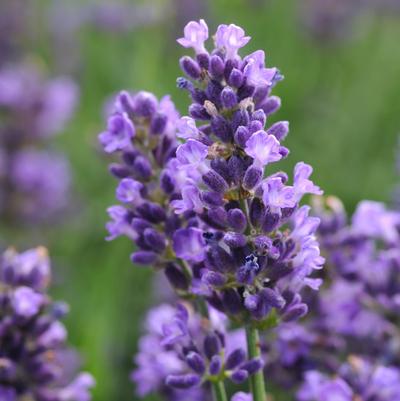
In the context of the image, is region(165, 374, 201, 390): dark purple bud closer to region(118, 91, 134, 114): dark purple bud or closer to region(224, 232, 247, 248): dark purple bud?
region(224, 232, 247, 248): dark purple bud

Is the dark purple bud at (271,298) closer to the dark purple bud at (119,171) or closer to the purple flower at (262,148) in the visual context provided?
the purple flower at (262,148)

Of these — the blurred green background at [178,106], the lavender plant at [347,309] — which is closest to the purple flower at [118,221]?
the lavender plant at [347,309]

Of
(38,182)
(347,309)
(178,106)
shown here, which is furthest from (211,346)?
(178,106)

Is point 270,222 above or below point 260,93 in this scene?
below

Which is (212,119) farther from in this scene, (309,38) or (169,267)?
(309,38)

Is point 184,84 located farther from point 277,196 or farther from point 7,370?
point 7,370
